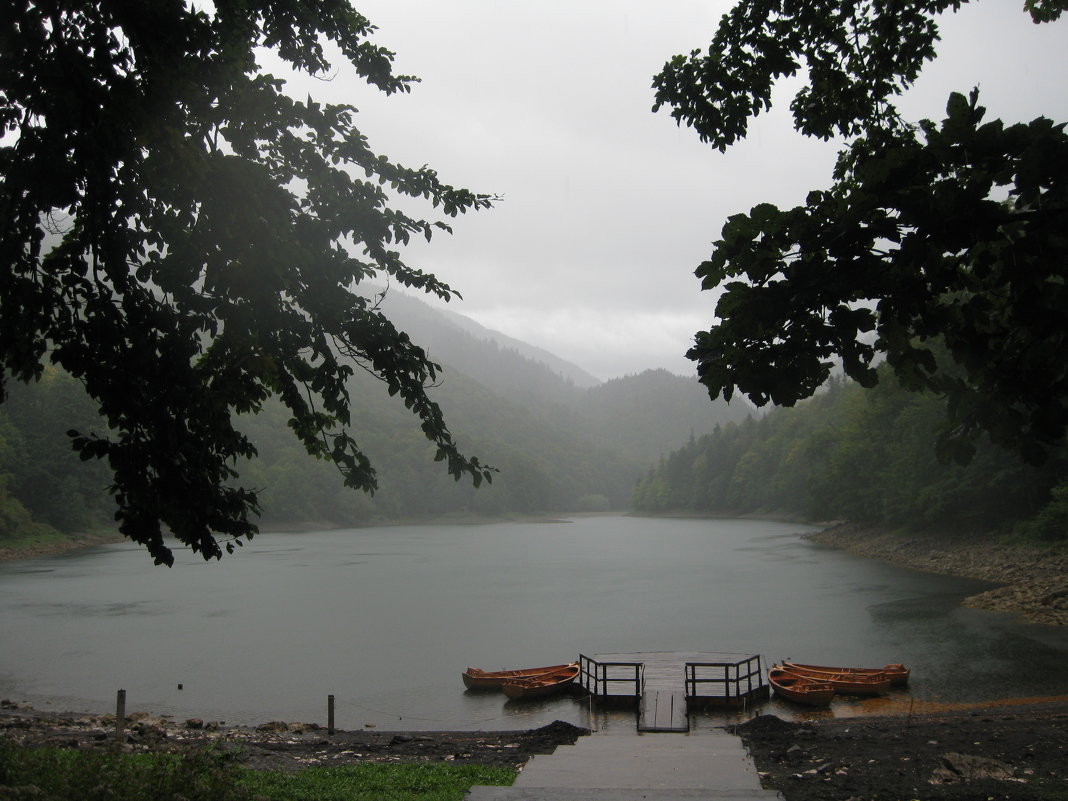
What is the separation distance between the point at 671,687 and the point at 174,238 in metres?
16.2

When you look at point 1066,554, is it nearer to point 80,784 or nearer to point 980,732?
point 980,732

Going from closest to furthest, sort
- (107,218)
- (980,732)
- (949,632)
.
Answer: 1. (107,218)
2. (980,732)
3. (949,632)

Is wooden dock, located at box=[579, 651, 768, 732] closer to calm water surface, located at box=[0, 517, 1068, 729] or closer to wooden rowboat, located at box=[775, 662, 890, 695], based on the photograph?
calm water surface, located at box=[0, 517, 1068, 729]

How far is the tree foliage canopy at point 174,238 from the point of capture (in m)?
5.41

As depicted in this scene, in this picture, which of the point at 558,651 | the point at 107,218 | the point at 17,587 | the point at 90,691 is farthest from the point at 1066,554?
the point at 17,587

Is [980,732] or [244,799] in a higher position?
[244,799]

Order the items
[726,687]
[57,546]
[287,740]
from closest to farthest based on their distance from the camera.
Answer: [287,740]
[726,687]
[57,546]

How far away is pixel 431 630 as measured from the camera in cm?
2836

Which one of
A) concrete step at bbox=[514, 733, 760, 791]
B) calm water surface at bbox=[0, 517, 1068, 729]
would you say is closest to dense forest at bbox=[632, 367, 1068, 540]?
concrete step at bbox=[514, 733, 760, 791]

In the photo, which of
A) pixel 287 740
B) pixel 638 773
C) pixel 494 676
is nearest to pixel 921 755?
pixel 638 773

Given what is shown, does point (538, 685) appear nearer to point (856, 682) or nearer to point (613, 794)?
point (856, 682)

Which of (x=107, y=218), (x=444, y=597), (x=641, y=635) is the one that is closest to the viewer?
(x=107, y=218)

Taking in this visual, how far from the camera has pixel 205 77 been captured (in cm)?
609

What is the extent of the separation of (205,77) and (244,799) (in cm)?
610
